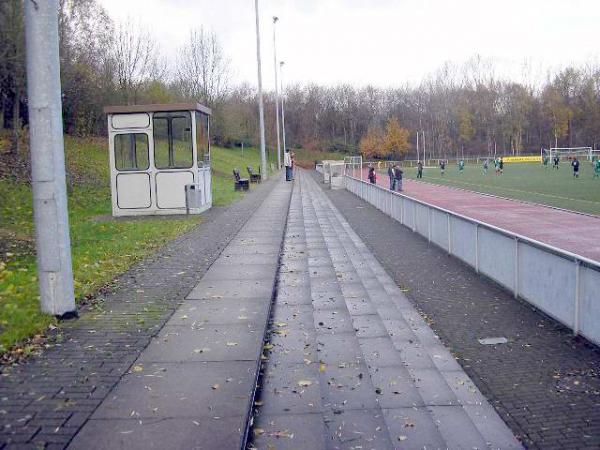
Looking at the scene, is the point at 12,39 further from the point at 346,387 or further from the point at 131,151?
the point at 346,387

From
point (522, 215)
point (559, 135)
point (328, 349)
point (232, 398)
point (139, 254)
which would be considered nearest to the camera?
point (232, 398)

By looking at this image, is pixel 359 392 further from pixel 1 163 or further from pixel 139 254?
pixel 1 163

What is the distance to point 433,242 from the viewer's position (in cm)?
1491

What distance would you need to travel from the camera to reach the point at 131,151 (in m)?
20.9

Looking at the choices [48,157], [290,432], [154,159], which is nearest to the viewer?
[290,432]

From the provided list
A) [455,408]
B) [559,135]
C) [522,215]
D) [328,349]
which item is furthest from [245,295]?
[559,135]

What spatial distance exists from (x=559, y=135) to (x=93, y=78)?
9319 cm

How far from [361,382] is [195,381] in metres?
1.40

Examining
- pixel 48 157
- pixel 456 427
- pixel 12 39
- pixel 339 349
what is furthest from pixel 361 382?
pixel 12 39

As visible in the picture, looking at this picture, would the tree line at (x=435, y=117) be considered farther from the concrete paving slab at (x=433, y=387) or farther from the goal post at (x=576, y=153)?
the concrete paving slab at (x=433, y=387)

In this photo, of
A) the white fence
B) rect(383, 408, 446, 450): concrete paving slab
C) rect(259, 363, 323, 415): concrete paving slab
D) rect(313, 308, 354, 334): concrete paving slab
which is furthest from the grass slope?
the white fence

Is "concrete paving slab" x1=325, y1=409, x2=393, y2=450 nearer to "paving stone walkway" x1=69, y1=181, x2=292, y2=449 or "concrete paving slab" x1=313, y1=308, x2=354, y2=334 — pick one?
"paving stone walkway" x1=69, y1=181, x2=292, y2=449

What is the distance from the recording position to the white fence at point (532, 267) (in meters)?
6.98

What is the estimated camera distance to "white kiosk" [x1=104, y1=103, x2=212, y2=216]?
2059cm
